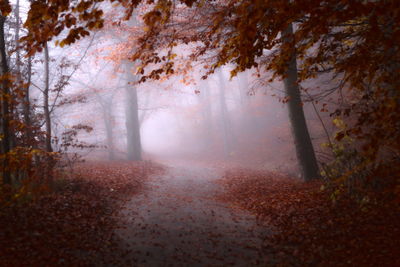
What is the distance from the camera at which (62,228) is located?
19.5ft

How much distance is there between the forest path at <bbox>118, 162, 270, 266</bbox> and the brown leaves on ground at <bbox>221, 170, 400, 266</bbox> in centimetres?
48

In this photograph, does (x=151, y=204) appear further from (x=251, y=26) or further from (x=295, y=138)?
(x=251, y=26)

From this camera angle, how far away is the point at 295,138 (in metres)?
10.2

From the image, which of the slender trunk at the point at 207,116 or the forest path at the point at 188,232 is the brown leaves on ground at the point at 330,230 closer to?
the forest path at the point at 188,232

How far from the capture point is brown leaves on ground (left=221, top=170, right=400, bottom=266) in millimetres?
4801

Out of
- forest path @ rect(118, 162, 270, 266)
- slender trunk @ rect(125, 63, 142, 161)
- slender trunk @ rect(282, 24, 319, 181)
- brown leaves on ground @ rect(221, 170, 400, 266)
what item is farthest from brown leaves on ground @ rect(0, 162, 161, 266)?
slender trunk @ rect(125, 63, 142, 161)

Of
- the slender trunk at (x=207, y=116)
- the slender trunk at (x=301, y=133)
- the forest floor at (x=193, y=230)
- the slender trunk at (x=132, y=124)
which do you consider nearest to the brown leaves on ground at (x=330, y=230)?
the forest floor at (x=193, y=230)

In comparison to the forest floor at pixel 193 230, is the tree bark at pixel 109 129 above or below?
above

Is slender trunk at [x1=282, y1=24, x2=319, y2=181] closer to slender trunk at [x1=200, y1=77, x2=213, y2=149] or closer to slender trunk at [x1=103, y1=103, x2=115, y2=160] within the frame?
slender trunk at [x1=103, y1=103, x2=115, y2=160]

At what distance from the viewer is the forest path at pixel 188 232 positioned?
17.5 ft

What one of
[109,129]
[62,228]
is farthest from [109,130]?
[62,228]

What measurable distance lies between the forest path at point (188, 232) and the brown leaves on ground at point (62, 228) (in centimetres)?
48

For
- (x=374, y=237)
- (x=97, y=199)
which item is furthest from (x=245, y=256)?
(x=97, y=199)

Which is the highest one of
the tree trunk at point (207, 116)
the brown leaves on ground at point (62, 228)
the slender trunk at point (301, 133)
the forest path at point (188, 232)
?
the tree trunk at point (207, 116)
